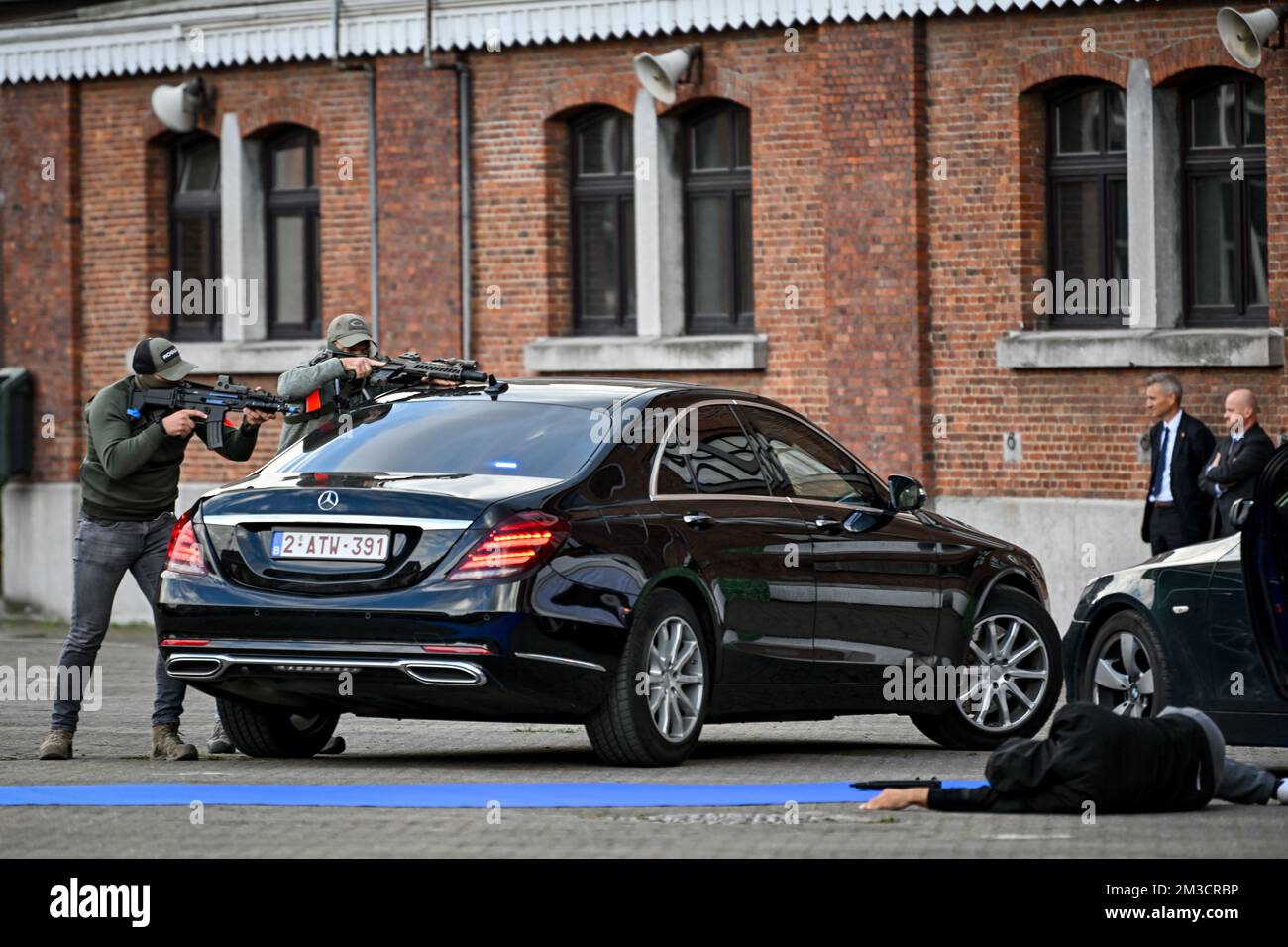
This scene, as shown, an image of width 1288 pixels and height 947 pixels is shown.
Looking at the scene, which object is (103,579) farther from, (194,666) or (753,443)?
(753,443)

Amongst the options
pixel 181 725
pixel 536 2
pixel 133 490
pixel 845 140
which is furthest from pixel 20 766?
pixel 536 2

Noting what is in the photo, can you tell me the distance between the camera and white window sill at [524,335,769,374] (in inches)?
840

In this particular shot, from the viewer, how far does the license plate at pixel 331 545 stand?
10.5 meters

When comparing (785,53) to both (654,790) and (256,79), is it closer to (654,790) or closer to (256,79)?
(256,79)

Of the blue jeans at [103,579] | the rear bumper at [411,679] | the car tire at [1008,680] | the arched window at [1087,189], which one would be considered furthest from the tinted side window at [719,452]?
the arched window at [1087,189]

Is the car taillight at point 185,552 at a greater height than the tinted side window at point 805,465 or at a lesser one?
lesser

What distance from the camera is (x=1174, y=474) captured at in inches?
680

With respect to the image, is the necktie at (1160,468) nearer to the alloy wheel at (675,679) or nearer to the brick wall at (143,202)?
the alloy wheel at (675,679)

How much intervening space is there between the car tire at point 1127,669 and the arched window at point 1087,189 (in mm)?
8094

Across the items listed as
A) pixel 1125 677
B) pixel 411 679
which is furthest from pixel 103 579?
pixel 1125 677

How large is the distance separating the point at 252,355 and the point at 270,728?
42.6 ft

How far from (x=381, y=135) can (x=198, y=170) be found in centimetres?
277

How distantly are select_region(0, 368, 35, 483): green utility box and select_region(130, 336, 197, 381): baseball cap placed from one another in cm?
1332

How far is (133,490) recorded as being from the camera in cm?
1203
